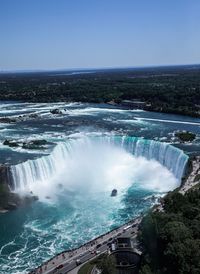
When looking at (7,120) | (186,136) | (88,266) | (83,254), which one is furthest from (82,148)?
(88,266)

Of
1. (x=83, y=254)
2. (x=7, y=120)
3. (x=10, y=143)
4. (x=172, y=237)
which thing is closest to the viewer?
(x=172, y=237)

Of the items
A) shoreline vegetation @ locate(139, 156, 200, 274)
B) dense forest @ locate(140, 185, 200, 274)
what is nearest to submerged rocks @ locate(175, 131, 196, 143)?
shoreline vegetation @ locate(139, 156, 200, 274)

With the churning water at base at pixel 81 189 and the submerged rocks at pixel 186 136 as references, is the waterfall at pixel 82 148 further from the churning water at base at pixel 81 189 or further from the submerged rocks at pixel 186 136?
the submerged rocks at pixel 186 136

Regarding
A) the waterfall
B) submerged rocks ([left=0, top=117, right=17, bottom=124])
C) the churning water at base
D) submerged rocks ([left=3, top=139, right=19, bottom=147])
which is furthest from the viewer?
submerged rocks ([left=0, top=117, right=17, bottom=124])

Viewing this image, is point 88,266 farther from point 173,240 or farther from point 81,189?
point 81,189

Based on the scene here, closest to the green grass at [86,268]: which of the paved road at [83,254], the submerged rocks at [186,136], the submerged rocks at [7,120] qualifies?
the paved road at [83,254]

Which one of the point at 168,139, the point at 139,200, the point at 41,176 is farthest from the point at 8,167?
the point at 168,139

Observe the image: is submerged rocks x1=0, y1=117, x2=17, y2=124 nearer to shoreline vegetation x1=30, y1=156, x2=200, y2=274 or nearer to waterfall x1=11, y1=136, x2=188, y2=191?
waterfall x1=11, y1=136, x2=188, y2=191
